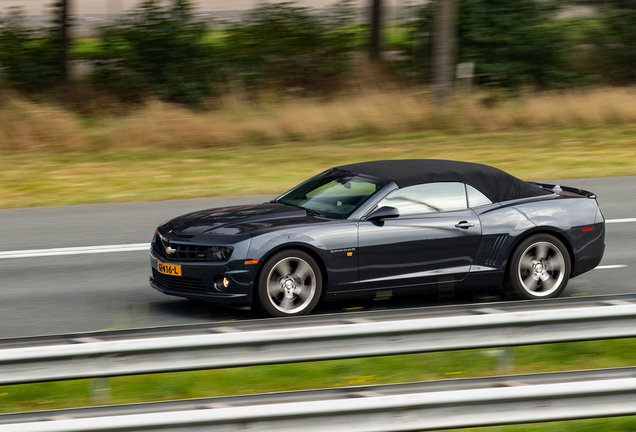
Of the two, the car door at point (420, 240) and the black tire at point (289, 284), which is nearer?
the black tire at point (289, 284)

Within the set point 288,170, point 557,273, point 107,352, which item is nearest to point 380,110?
point 288,170

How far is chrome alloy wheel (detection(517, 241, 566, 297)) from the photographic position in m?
8.37

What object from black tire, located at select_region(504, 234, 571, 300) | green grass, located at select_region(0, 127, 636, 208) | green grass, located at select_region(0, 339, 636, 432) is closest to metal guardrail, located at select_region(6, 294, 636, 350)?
green grass, located at select_region(0, 339, 636, 432)

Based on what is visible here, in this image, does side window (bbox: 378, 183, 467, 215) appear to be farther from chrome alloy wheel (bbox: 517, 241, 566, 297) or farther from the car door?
chrome alloy wheel (bbox: 517, 241, 566, 297)

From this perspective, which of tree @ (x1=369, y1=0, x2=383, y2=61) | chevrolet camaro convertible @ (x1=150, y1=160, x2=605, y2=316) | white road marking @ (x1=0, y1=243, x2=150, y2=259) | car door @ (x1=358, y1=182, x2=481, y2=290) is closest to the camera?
chevrolet camaro convertible @ (x1=150, y1=160, x2=605, y2=316)

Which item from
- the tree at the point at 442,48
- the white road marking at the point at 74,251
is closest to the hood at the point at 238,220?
the white road marking at the point at 74,251

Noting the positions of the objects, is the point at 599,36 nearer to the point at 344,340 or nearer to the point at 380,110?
the point at 380,110

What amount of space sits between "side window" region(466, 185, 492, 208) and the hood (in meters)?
1.50

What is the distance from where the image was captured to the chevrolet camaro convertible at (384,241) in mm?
7625

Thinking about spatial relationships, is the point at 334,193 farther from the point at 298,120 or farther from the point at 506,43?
the point at 506,43

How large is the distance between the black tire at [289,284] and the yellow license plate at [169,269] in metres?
0.74

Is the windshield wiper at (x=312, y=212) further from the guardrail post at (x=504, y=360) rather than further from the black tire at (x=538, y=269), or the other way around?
the guardrail post at (x=504, y=360)

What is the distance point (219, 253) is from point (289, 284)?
64 cm

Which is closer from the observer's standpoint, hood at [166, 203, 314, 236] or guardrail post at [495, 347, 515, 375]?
guardrail post at [495, 347, 515, 375]
